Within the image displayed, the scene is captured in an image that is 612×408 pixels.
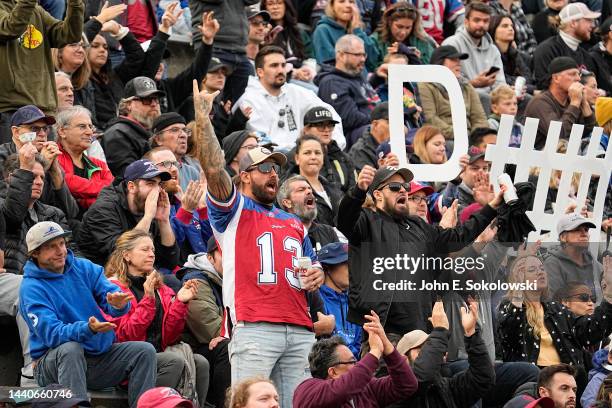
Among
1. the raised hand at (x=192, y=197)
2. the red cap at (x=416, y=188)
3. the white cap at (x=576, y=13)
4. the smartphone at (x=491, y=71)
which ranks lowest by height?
the smartphone at (x=491, y=71)

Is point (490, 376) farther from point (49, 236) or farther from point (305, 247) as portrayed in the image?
point (49, 236)

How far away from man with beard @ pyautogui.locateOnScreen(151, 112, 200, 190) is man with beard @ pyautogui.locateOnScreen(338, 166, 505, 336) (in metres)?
2.64

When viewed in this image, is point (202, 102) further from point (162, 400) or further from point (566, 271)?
point (566, 271)

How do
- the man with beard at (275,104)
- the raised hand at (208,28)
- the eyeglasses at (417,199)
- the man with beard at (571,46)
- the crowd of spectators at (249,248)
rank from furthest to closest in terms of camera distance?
the man with beard at (571,46), the man with beard at (275,104), the raised hand at (208,28), the eyeglasses at (417,199), the crowd of spectators at (249,248)

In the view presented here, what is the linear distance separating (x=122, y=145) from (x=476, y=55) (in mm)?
5816

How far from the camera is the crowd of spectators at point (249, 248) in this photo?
30.8 ft

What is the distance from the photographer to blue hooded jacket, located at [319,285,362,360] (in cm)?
1059

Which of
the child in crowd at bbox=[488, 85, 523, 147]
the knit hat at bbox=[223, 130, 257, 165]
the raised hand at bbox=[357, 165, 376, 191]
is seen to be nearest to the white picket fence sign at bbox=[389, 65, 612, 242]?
the raised hand at bbox=[357, 165, 376, 191]

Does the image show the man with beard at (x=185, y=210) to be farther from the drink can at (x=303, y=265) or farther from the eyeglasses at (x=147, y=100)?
the drink can at (x=303, y=265)

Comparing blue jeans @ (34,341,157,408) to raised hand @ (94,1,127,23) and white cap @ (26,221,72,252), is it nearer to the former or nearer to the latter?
white cap @ (26,221,72,252)

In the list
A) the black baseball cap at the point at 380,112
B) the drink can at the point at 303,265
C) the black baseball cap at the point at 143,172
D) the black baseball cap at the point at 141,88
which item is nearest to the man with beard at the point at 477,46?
the black baseball cap at the point at 380,112

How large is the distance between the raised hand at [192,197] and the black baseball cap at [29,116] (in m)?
1.13

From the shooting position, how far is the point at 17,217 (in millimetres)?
10375

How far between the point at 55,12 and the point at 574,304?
5730mm
